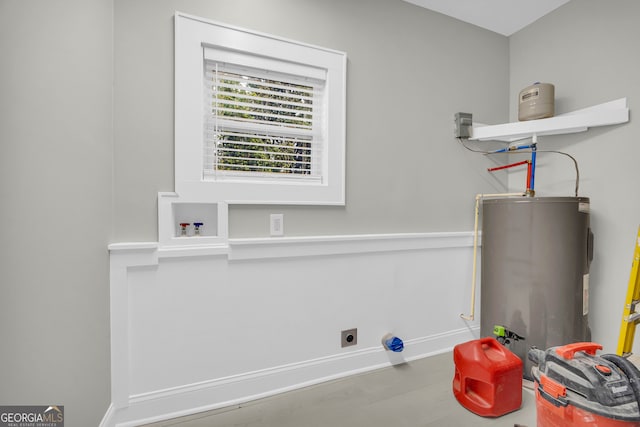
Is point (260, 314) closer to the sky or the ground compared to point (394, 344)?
closer to the sky

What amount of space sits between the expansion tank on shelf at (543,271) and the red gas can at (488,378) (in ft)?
1.26

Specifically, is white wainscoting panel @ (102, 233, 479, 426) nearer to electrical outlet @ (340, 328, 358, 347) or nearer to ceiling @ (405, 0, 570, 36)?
electrical outlet @ (340, 328, 358, 347)

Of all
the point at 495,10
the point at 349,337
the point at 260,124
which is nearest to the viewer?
the point at 260,124

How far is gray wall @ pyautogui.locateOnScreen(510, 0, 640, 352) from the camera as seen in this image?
1.82 meters

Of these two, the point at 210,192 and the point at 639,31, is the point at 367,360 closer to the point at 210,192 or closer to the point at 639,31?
A: the point at 210,192

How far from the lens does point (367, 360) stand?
194 cm

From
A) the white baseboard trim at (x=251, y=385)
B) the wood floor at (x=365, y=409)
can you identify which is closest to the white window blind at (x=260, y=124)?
the white baseboard trim at (x=251, y=385)

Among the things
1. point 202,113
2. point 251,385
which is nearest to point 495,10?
point 202,113

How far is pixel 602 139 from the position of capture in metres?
1.94

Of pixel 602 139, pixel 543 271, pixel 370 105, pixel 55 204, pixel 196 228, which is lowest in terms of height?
pixel 543 271

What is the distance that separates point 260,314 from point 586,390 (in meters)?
1.47

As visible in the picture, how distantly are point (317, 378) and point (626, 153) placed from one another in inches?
95.6

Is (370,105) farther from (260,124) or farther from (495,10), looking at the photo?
(495,10)

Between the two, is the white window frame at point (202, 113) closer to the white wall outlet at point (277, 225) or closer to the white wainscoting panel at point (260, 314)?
the white wall outlet at point (277, 225)
